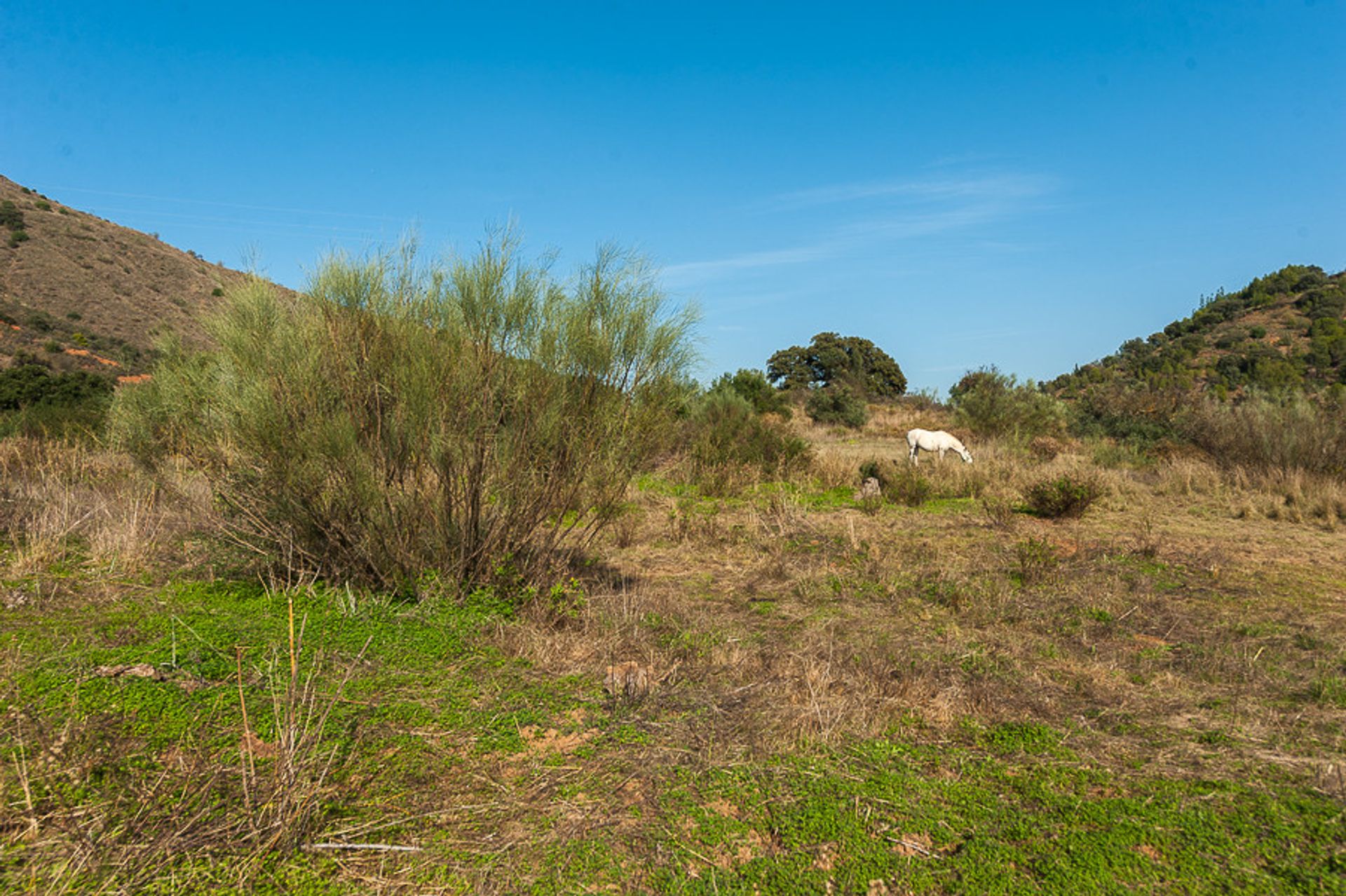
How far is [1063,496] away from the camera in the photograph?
34.2ft

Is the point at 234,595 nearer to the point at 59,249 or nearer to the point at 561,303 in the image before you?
the point at 561,303

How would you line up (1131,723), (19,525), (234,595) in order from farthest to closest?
1. (19,525)
2. (234,595)
3. (1131,723)

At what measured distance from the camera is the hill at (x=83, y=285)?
2573 centimetres

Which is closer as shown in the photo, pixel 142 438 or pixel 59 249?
pixel 142 438

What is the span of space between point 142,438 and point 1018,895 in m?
9.08

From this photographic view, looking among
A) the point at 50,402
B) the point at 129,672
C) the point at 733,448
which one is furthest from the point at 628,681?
the point at 50,402

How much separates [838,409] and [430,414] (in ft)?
76.2

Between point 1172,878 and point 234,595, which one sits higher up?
point 234,595

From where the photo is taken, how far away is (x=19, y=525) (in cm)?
664

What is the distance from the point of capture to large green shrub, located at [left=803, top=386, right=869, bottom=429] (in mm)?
26156

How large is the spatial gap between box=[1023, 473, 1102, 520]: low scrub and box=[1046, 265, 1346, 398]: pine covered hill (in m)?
11.4

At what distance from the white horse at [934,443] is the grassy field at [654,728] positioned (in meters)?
7.89

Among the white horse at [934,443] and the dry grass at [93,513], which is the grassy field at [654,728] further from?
the white horse at [934,443]

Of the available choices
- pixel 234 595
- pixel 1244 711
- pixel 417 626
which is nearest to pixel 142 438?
pixel 234 595
